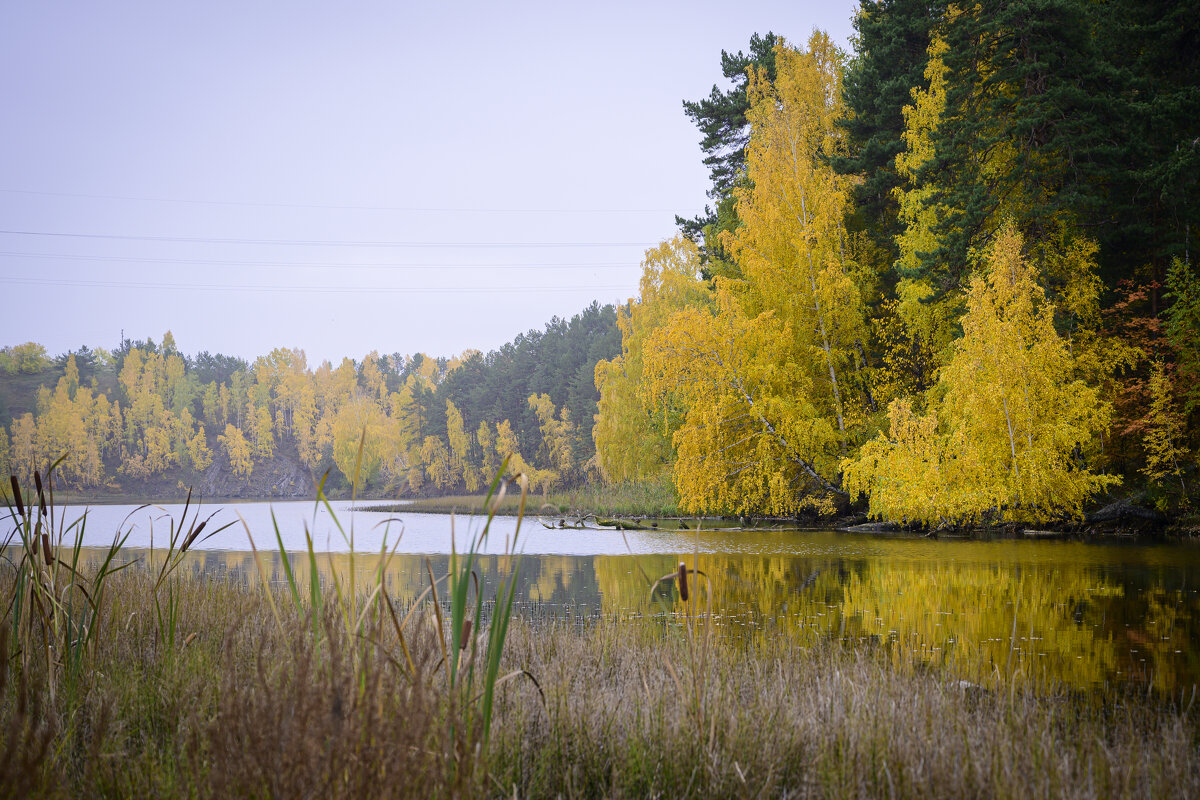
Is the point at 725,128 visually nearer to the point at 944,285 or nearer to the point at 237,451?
the point at 944,285

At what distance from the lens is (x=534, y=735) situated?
326 centimetres

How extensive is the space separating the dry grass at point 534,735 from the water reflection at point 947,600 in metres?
0.62

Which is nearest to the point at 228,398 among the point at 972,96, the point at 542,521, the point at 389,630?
the point at 542,521

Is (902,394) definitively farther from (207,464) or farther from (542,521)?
(207,464)

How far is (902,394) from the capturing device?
20.5 metres

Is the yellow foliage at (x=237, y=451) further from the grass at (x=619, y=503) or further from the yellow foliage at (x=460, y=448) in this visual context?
the grass at (x=619, y=503)

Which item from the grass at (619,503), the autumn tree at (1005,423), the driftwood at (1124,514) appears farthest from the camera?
the grass at (619,503)

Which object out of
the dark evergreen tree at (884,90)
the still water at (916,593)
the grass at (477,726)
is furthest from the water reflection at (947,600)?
the dark evergreen tree at (884,90)

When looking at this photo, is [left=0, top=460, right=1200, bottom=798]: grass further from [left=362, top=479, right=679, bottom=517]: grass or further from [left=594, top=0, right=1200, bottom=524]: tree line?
[left=362, top=479, right=679, bottom=517]: grass

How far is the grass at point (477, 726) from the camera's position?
201cm

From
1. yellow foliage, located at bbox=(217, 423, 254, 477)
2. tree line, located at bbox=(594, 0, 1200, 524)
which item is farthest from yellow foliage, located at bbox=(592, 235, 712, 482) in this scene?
yellow foliage, located at bbox=(217, 423, 254, 477)

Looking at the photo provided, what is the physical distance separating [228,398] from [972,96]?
82.7 metres

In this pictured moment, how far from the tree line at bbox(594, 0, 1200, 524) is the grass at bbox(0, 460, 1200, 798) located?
12495 mm

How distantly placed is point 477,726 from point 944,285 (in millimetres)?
18061
